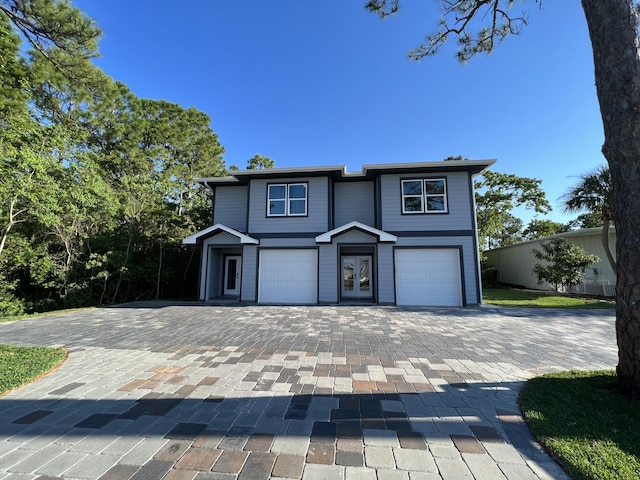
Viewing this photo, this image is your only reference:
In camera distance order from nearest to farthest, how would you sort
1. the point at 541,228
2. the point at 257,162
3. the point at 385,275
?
the point at 385,275, the point at 257,162, the point at 541,228

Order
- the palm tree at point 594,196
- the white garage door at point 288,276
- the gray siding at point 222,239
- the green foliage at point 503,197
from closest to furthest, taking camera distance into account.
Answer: the white garage door at point 288,276
the gray siding at point 222,239
the palm tree at point 594,196
the green foliage at point 503,197

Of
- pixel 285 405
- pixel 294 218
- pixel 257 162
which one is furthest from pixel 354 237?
pixel 257 162

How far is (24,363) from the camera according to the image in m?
3.97

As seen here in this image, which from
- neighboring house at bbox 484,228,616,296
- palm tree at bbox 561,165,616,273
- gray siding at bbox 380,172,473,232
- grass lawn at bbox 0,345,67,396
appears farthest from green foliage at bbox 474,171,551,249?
grass lawn at bbox 0,345,67,396

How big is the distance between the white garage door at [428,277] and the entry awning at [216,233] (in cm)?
587

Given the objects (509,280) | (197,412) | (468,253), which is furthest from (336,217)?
(509,280)

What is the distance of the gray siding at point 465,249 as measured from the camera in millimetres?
10109

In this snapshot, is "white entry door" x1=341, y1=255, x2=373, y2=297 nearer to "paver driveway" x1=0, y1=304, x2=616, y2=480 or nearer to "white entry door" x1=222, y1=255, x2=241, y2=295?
"white entry door" x1=222, y1=255, x2=241, y2=295

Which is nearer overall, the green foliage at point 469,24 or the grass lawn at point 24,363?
the grass lawn at point 24,363

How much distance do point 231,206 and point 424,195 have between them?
837 cm

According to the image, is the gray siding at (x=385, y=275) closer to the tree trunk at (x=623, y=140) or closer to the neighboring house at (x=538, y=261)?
the tree trunk at (x=623, y=140)

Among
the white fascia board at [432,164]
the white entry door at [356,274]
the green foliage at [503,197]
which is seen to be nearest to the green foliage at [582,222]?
the green foliage at [503,197]

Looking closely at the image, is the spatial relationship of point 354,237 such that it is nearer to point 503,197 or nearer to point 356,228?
point 356,228

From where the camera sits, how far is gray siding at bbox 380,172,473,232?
1052 centimetres
